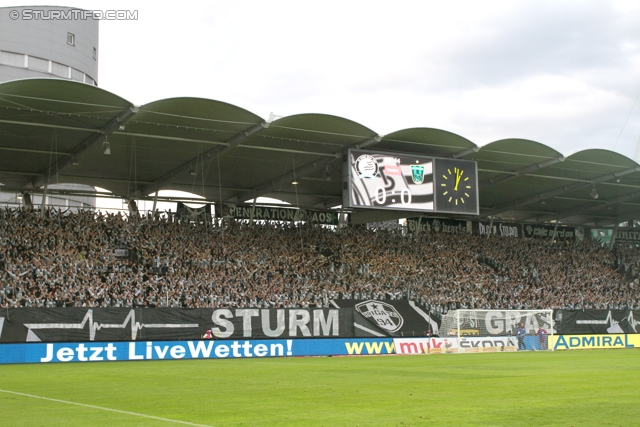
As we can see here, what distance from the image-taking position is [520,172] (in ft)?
145

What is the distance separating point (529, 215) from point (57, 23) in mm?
40559

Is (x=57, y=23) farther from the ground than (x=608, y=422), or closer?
farther from the ground

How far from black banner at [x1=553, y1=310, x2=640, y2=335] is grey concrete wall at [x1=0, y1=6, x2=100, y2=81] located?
4150cm

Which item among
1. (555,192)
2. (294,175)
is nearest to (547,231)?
(555,192)

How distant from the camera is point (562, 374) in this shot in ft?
62.0

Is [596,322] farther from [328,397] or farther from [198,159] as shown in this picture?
[328,397]

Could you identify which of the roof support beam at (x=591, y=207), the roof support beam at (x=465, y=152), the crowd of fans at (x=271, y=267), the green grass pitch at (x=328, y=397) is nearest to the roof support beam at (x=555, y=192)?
the crowd of fans at (x=271, y=267)

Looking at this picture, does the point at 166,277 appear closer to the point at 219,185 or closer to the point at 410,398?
the point at 219,185

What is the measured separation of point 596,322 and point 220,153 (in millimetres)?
24478

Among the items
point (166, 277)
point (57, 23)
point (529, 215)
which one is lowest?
point (166, 277)

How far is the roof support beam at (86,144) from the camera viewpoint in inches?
1243

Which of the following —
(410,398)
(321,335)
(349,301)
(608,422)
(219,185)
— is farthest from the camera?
(219,185)

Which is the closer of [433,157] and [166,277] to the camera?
[166,277]

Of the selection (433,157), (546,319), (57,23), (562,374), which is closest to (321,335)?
(433,157)
